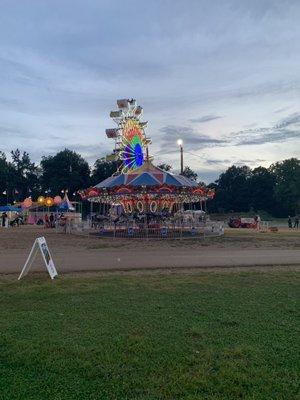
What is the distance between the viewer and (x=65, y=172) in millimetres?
88312

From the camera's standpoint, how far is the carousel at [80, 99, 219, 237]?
27.0m

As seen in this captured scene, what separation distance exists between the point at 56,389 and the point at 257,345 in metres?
2.47

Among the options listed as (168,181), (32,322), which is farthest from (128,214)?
(32,322)

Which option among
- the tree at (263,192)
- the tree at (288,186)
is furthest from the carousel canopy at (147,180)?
the tree at (263,192)

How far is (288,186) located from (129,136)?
61726 millimetres

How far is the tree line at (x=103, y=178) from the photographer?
8700 cm

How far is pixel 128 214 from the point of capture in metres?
32.3

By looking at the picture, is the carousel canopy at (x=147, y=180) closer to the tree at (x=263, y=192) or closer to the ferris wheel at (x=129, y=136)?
the ferris wheel at (x=129, y=136)

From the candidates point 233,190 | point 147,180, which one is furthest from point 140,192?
point 233,190

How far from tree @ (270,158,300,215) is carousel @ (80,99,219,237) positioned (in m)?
56.7

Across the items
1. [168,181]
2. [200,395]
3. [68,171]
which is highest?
[68,171]

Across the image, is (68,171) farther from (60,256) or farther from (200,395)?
(200,395)

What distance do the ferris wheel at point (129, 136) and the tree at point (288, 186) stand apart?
58399 millimetres

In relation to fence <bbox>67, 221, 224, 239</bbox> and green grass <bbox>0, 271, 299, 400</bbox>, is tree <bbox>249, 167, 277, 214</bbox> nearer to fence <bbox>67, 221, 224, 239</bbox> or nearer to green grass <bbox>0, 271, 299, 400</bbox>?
fence <bbox>67, 221, 224, 239</bbox>
